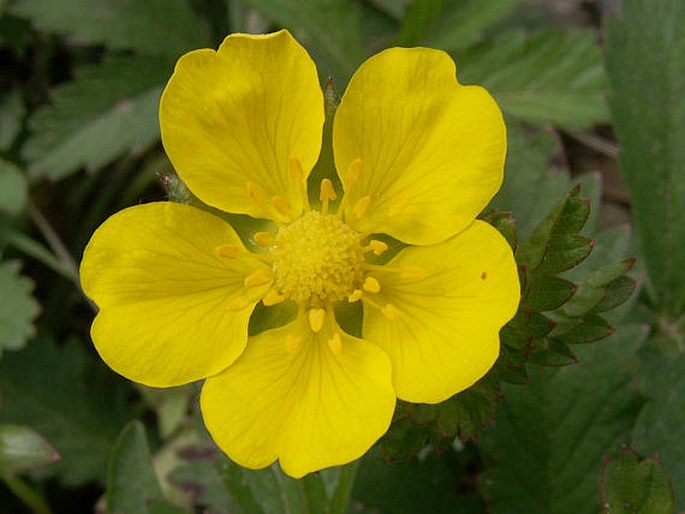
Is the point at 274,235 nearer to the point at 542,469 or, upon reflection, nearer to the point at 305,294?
the point at 305,294

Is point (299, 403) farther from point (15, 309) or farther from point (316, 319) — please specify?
point (15, 309)

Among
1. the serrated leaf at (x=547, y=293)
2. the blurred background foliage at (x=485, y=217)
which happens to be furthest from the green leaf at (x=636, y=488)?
the serrated leaf at (x=547, y=293)

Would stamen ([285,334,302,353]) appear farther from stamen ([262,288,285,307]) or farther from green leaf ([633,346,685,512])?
green leaf ([633,346,685,512])

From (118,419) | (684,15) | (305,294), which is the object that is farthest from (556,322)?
(118,419)

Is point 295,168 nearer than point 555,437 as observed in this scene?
Yes

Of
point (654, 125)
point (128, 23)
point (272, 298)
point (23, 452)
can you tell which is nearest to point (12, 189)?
point (128, 23)

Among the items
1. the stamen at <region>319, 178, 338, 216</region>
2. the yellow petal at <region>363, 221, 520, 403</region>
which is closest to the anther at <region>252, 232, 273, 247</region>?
the stamen at <region>319, 178, 338, 216</region>

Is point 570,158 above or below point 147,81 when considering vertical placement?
below
